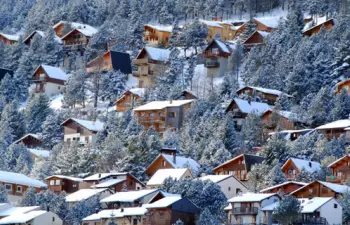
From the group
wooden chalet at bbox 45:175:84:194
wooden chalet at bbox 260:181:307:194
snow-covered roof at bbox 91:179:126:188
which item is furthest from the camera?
wooden chalet at bbox 45:175:84:194

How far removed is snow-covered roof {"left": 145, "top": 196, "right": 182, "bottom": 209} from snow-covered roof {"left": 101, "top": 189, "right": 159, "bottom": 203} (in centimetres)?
347

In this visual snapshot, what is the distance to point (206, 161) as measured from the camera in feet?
284

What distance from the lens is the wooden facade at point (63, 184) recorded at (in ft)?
288

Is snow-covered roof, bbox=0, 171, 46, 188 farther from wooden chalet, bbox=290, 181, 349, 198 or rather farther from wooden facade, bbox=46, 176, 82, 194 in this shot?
wooden chalet, bbox=290, 181, 349, 198

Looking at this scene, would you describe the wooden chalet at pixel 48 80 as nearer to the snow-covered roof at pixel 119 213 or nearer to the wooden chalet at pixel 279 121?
the wooden chalet at pixel 279 121

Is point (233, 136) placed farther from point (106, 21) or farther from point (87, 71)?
point (106, 21)

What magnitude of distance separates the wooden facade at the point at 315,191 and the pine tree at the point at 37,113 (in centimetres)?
3989

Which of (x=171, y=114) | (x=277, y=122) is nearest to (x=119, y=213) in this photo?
(x=277, y=122)

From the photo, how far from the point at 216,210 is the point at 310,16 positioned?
171 ft

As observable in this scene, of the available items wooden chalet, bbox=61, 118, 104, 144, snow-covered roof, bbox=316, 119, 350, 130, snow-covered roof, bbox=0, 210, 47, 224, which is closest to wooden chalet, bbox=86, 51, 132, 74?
wooden chalet, bbox=61, 118, 104, 144

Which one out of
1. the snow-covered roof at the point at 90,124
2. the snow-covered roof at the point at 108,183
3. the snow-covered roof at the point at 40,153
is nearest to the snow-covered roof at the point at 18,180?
the snow-covered roof at the point at 108,183

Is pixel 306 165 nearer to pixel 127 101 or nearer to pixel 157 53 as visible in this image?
pixel 127 101

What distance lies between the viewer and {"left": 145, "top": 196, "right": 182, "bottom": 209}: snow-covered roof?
72.7 meters

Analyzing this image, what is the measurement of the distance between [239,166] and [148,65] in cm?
3185
